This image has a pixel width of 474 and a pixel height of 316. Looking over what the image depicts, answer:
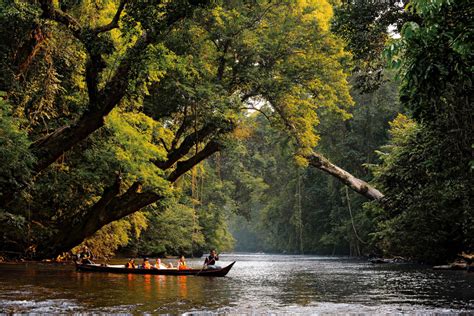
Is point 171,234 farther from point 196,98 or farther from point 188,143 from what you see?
point 196,98

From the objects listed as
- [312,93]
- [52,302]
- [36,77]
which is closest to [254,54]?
[312,93]

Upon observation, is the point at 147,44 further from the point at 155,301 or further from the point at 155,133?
the point at 155,133

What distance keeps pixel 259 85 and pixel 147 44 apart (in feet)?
31.5

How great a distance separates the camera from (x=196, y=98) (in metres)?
20.4

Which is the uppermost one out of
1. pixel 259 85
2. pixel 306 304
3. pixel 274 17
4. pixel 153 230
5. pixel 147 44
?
pixel 274 17

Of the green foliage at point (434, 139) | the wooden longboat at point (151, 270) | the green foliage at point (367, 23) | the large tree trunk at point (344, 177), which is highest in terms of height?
the green foliage at point (367, 23)

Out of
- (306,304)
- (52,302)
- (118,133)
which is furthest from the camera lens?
(118,133)

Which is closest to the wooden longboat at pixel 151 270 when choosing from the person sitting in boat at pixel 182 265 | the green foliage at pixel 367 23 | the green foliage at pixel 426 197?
the person sitting in boat at pixel 182 265

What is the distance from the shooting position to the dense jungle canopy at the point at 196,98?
12242mm

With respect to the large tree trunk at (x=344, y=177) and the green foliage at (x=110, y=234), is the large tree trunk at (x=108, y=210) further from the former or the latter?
the large tree trunk at (x=344, y=177)

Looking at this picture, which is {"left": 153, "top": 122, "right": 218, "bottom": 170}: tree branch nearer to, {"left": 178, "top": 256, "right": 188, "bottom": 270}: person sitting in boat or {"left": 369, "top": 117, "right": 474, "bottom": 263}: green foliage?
{"left": 178, "top": 256, "right": 188, "bottom": 270}: person sitting in boat

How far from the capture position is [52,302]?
484 inches

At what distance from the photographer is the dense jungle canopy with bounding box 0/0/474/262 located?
40.2 ft

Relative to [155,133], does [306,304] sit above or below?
below
